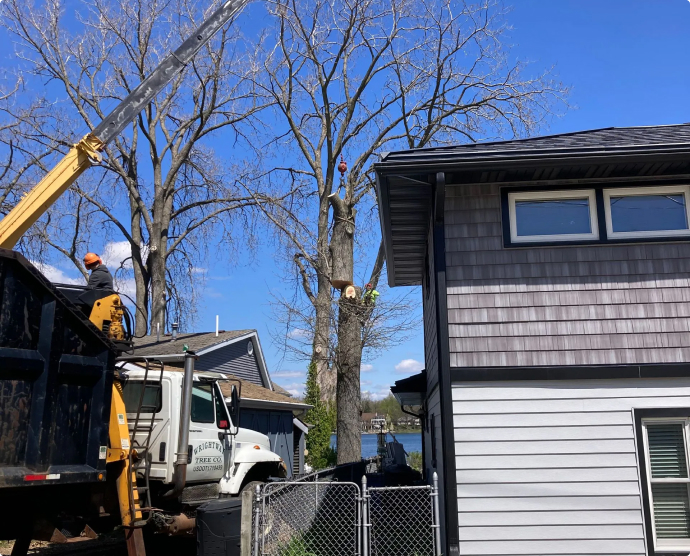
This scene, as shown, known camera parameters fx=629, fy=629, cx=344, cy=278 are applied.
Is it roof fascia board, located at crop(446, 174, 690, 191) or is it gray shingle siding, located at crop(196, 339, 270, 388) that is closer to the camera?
roof fascia board, located at crop(446, 174, 690, 191)

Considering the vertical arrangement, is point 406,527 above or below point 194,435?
below

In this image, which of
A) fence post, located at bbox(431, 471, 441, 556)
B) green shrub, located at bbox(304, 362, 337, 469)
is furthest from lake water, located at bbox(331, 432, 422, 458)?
fence post, located at bbox(431, 471, 441, 556)

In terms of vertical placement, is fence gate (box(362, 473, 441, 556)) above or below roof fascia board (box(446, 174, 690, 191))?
below

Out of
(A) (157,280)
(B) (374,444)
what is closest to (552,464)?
(A) (157,280)

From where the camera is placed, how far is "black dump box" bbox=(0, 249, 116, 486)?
17.6 ft

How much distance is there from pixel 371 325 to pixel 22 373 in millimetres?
11125

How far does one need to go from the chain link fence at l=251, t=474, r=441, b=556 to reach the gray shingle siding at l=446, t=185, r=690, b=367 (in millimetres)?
1719

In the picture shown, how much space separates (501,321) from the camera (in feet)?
23.4

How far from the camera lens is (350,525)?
7621 mm

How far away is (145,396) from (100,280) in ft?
7.19

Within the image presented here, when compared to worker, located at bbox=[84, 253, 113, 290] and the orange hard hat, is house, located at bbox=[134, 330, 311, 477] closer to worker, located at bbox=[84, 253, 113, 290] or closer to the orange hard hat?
the orange hard hat

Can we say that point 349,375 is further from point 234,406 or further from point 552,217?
point 552,217

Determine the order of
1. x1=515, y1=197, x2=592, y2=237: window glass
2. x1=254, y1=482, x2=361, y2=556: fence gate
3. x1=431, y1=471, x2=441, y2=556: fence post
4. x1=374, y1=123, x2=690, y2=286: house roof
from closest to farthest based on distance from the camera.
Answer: x1=431, y1=471, x2=441, y2=556: fence post < x1=374, y1=123, x2=690, y2=286: house roof < x1=254, y1=482, x2=361, y2=556: fence gate < x1=515, y1=197, x2=592, y2=237: window glass

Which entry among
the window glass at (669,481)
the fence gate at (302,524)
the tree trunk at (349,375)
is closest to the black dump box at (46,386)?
the fence gate at (302,524)
